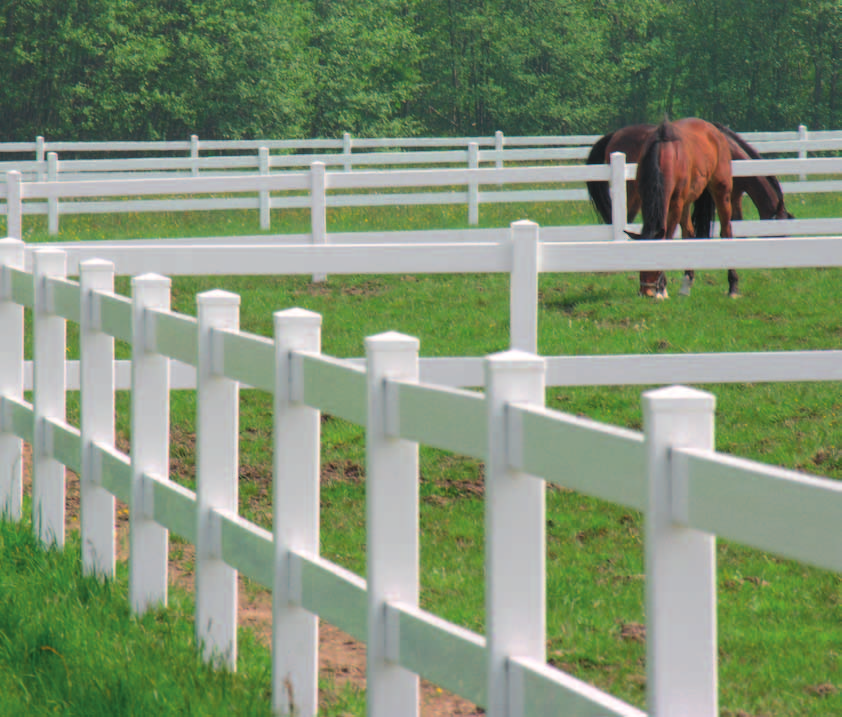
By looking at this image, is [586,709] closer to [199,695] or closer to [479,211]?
[199,695]

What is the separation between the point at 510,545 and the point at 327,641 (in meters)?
2.35

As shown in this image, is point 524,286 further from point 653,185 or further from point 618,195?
point 618,195

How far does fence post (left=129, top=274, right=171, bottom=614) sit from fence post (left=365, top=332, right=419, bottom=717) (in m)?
1.69

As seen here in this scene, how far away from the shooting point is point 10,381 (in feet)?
21.2

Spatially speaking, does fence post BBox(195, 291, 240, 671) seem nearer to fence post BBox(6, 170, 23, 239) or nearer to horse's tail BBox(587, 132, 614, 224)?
fence post BBox(6, 170, 23, 239)

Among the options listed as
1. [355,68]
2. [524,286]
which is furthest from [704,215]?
[355,68]

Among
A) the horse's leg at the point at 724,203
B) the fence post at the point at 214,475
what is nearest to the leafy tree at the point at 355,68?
the horse's leg at the point at 724,203

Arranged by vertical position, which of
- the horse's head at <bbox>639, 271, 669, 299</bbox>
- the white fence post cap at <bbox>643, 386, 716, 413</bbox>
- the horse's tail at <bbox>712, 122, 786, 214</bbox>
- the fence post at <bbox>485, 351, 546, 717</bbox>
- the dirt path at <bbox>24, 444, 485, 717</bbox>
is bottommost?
the dirt path at <bbox>24, 444, 485, 717</bbox>

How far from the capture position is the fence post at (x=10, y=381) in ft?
20.9

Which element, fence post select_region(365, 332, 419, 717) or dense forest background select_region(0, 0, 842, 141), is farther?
dense forest background select_region(0, 0, 842, 141)

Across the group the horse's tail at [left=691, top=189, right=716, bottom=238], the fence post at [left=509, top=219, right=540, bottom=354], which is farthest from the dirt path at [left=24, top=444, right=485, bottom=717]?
the horse's tail at [left=691, top=189, right=716, bottom=238]

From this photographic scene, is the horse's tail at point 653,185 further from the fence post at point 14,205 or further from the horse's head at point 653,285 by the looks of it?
the fence post at point 14,205

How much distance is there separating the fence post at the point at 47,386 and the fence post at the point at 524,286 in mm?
2261

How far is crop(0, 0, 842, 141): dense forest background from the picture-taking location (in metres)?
38.3
